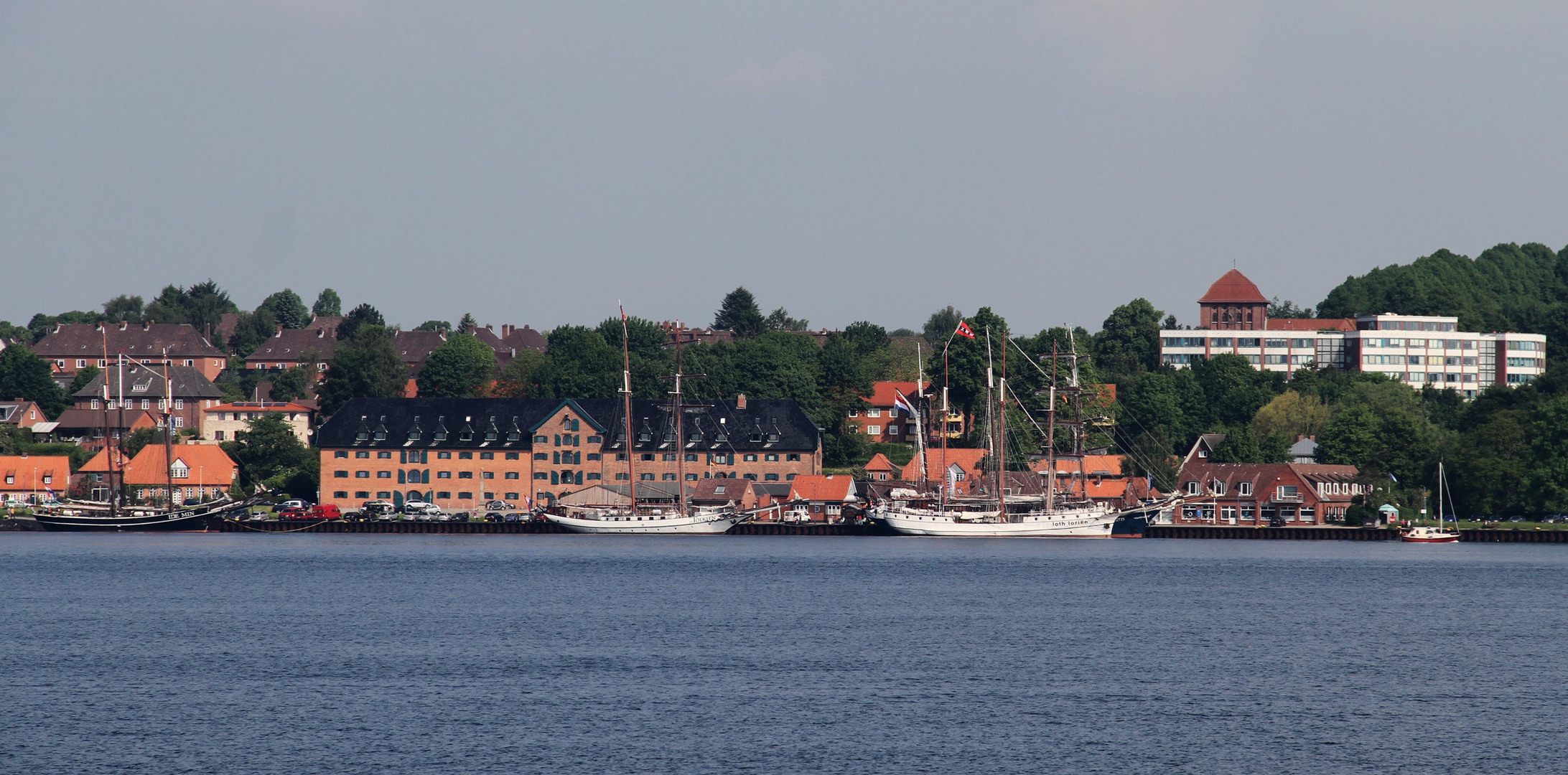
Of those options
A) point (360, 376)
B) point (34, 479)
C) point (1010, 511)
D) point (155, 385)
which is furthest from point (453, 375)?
point (1010, 511)

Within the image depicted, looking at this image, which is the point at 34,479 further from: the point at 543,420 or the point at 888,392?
the point at 888,392

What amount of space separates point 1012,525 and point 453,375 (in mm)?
67014

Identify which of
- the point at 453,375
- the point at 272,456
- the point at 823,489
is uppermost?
the point at 453,375

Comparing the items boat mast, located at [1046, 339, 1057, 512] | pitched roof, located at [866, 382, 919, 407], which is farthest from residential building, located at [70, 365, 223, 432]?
boat mast, located at [1046, 339, 1057, 512]

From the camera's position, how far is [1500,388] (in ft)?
432

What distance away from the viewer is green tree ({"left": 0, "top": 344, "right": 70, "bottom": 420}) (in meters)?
192

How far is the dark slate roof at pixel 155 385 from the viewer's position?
623 feet

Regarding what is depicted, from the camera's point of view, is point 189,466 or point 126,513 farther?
point 189,466

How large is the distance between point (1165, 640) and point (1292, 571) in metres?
34.0

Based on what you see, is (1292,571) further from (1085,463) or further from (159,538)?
(159,538)

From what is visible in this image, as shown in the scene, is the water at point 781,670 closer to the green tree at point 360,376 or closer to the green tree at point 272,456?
the green tree at point 272,456

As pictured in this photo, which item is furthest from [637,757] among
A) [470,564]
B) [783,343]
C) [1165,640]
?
[783,343]

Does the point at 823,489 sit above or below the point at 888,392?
below

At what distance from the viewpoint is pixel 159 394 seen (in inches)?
7525
